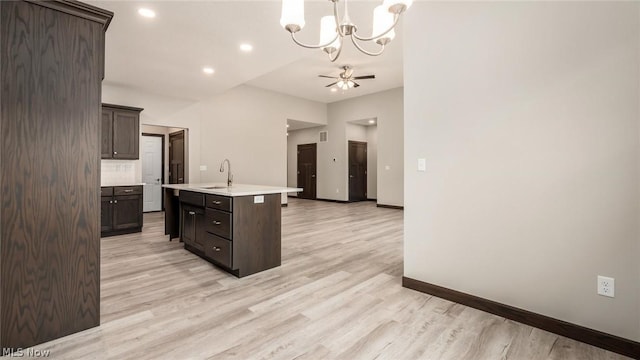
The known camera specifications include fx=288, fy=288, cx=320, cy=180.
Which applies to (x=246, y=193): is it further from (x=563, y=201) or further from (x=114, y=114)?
(x=114, y=114)

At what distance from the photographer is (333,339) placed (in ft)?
6.11

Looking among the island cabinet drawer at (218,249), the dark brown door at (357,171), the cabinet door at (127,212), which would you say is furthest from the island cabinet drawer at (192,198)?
the dark brown door at (357,171)

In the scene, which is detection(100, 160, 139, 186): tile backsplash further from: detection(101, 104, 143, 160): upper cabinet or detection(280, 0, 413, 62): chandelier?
detection(280, 0, 413, 62): chandelier

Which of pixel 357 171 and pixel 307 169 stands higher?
pixel 307 169

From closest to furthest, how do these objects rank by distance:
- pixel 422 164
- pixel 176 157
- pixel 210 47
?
1. pixel 422 164
2. pixel 210 47
3. pixel 176 157

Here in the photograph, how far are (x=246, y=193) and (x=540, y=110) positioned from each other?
97.5 inches

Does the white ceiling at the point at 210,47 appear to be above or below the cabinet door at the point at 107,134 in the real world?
above

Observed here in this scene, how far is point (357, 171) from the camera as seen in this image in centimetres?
973

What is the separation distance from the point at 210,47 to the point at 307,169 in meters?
6.87

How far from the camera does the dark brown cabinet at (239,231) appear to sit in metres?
2.87

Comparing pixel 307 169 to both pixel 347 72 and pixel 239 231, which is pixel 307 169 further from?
pixel 239 231

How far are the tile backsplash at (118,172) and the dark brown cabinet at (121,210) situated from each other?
2.25 feet

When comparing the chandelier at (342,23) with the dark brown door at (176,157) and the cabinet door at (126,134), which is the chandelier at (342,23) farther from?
the dark brown door at (176,157)

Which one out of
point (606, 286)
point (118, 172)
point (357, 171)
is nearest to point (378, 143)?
point (357, 171)
